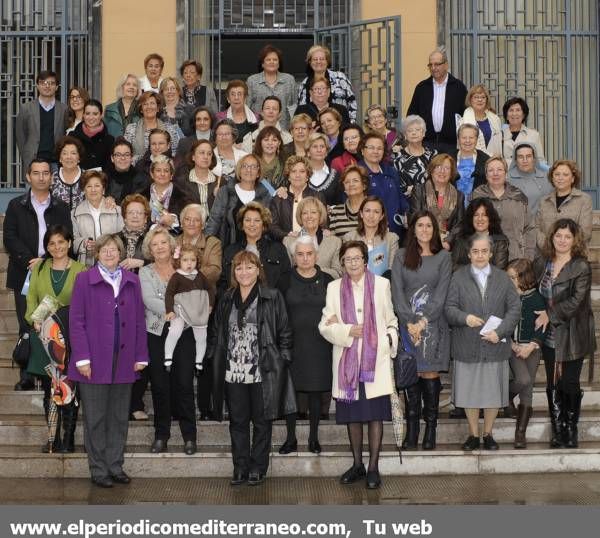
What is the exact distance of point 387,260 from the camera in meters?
10.9

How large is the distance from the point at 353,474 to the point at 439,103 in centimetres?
523

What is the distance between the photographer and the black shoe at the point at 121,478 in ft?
32.4

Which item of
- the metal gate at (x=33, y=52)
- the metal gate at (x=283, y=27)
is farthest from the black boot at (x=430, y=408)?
the metal gate at (x=33, y=52)

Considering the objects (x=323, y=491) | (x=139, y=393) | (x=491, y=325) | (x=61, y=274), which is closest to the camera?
(x=323, y=491)

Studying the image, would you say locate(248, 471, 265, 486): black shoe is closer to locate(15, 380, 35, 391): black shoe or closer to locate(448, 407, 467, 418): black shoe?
locate(448, 407, 467, 418): black shoe

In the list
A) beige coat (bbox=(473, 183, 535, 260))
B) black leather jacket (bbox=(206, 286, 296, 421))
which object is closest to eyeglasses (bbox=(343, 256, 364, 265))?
black leather jacket (bbox=(206, 286, 296, 421))

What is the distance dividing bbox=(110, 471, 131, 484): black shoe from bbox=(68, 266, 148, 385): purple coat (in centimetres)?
75

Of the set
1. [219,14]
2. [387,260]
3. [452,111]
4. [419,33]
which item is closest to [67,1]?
[219,14]

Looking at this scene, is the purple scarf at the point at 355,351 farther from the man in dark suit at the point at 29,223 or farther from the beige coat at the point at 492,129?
the beige coat at the point at 492,129

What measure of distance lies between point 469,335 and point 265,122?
374cm

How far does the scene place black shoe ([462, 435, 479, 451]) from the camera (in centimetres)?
1028

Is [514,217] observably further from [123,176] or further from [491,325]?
[123,176]

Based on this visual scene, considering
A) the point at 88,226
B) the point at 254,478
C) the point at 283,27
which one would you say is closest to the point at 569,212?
the point at 254,478

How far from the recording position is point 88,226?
11.2 metres
